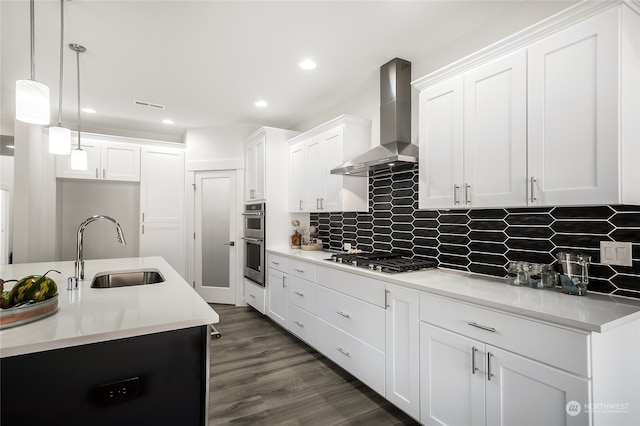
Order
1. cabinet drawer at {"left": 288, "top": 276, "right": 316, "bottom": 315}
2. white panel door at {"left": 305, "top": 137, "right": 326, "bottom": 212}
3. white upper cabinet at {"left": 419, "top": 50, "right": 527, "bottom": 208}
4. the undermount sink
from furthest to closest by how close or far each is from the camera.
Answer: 1. white panel door at {"left": 305, "top": 137, "right": 326, "bottom": 212}
2. cabinet drawer at {"left": 288, "top": 276, "right": 316, "bottom": 315}
3. the undermount sink
4. white upper cabinet at {"left": 419, "top": 50, "right": 527, "bottom": 208}

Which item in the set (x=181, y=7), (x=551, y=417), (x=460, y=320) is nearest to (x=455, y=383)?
(x=460, y=320)

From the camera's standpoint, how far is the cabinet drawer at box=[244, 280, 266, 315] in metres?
4.05

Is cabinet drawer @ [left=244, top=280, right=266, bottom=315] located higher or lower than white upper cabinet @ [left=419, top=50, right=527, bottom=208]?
lower

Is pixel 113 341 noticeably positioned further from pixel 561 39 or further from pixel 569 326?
pixel 561 39

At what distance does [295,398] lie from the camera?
7.52 feet

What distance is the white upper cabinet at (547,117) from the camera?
138 centimetres

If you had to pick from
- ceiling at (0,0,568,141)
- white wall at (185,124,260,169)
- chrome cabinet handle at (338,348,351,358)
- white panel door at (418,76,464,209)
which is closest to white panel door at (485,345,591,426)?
white panel door at (418,76,464,209)

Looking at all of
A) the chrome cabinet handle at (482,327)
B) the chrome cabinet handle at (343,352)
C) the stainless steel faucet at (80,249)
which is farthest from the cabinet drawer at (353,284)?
the stainless steel faucet at (80,249)

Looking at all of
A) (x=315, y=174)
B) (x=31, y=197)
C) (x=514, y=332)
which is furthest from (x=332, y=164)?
(x=31, y=197)

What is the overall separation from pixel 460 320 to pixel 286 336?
2.30 m

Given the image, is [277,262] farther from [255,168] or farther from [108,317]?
[108,317]

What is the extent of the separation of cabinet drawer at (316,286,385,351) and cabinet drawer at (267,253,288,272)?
75 centimetres

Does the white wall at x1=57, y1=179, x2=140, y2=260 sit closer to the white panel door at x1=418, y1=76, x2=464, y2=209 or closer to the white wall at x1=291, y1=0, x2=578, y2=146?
the white wall at x1=291, y1=0, x2=578, y2=146

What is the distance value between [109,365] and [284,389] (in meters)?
1.53
